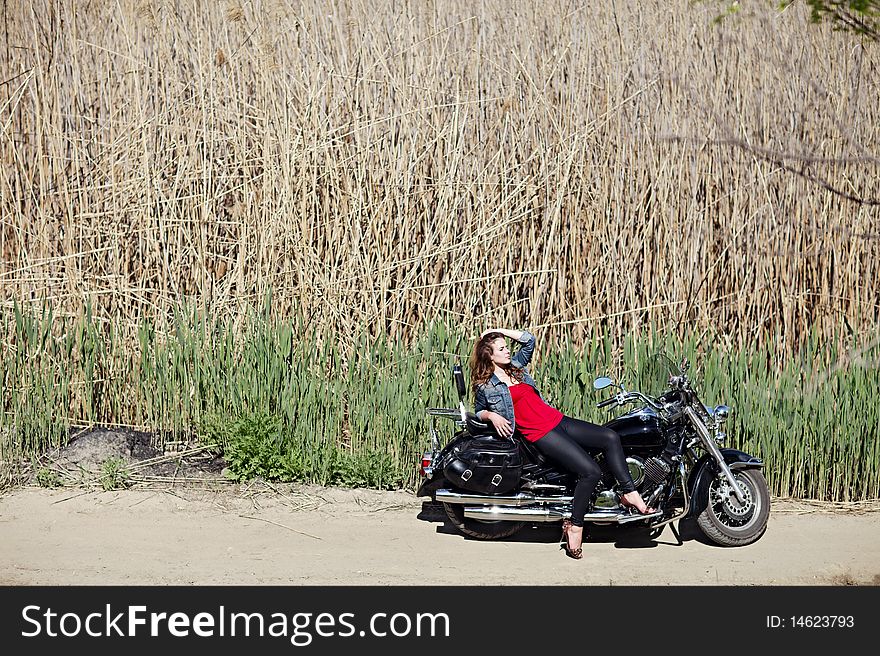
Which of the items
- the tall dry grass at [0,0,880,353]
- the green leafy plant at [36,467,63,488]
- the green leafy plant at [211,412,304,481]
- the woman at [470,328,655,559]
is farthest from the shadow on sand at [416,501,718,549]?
the green leafy plant at [36,467,63,488]

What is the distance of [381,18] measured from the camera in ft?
19.1

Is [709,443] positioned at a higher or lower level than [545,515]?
higher

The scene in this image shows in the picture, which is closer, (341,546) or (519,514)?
(519,514)

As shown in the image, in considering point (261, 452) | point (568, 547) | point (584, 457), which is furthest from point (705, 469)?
point (261, 452)

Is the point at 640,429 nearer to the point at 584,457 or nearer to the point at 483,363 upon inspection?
the point at 584,457

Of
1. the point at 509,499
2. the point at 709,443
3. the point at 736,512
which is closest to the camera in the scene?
the point at 709,443

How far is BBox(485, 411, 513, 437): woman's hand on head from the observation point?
404cm

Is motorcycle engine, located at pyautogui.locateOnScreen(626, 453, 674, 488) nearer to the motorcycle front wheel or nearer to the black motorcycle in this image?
the black motorcycle

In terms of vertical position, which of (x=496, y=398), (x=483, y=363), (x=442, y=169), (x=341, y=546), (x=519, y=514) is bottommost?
(x=341, y=546)

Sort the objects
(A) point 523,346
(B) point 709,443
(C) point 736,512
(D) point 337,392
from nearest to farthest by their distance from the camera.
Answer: (B) point 709,443 → (C) point 736,512 → (A) point 523,346 → (D) point 337,392

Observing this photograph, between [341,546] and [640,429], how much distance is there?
134cm

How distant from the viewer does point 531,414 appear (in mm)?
4105

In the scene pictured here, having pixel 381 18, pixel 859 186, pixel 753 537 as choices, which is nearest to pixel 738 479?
pixel 753 537

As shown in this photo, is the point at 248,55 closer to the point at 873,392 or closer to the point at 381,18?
the point at 381,18
